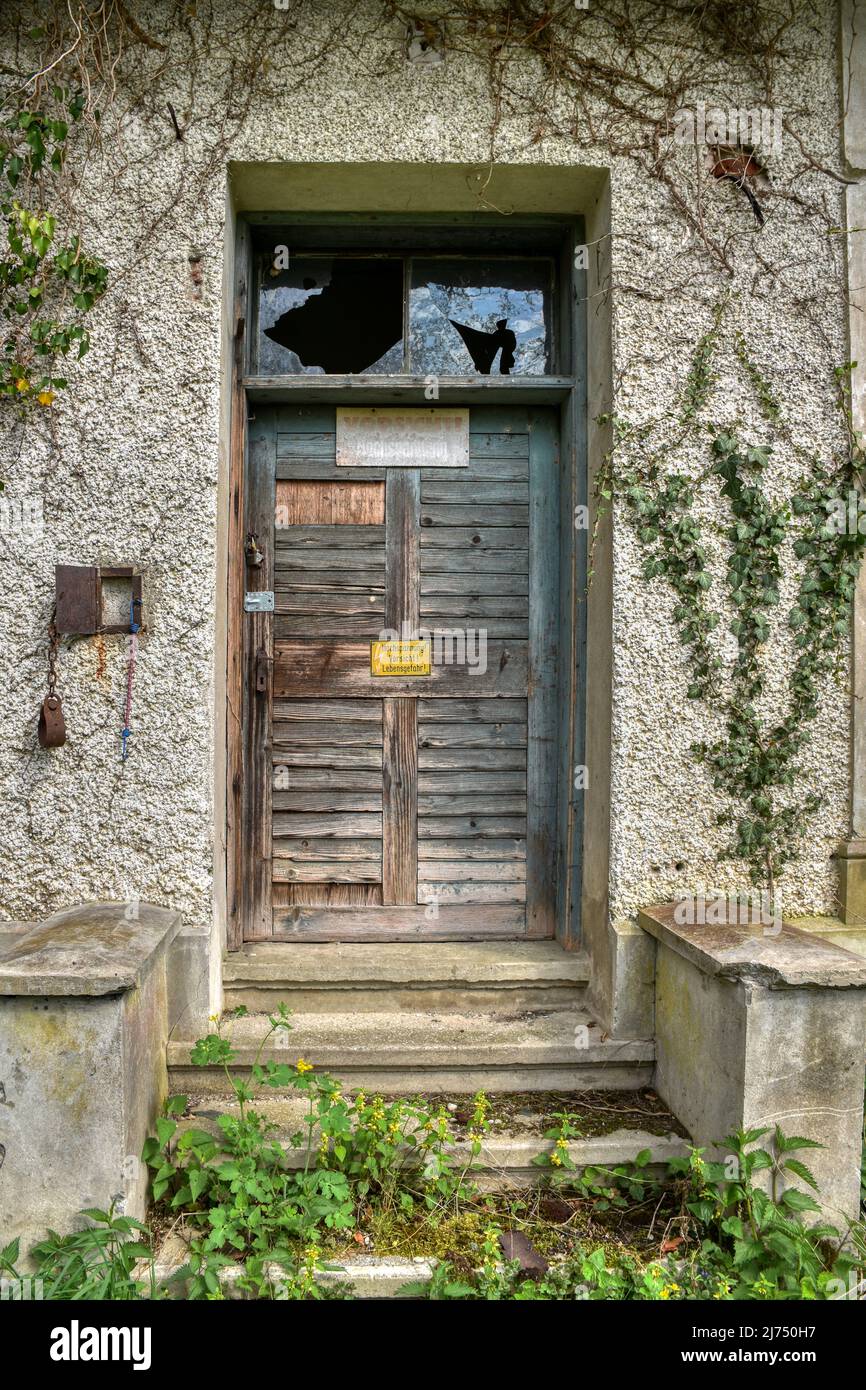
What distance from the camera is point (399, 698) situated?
135 inches

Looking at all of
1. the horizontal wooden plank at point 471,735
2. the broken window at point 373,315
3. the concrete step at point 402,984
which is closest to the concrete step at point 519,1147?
the concrete step at point 402,984

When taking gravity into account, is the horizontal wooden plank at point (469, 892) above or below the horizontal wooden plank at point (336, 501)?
below

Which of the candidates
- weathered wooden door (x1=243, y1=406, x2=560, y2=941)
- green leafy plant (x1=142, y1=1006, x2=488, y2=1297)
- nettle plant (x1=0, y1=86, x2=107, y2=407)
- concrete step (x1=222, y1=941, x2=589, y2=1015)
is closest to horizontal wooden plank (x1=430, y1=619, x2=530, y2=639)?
weathered wooden door (x1=243, y1=406, x2=560, y2=941)

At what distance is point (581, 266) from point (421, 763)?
2068 millimetres

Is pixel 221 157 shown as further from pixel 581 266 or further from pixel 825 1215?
pixel 825 1215

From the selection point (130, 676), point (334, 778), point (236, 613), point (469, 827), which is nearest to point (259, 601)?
point (236, 613)

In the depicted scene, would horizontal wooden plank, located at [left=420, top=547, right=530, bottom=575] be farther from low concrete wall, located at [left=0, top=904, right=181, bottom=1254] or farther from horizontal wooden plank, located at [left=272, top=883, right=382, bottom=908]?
low concrete wall, located at [left=0, top=904, right=181, bottom=1254]

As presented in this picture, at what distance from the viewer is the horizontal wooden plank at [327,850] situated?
11.2 feet

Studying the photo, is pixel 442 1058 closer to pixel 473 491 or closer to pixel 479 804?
pixel 479 804

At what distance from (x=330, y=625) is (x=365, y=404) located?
36.0 inches

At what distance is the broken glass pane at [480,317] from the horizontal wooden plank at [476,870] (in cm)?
200

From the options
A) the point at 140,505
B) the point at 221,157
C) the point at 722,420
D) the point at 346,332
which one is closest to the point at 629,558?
the point at 722,420

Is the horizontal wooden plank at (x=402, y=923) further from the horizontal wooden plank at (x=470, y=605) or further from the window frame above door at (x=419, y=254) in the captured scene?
the window frame above door at (x=419, y=254)

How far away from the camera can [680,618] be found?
300 cm
